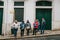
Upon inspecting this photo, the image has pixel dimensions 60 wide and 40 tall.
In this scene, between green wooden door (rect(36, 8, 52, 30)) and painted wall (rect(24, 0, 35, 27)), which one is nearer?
painted wall (rect(24, 0, 35, 27))

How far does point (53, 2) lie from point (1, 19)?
22.0 feet

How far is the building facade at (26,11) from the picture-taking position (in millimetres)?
33844

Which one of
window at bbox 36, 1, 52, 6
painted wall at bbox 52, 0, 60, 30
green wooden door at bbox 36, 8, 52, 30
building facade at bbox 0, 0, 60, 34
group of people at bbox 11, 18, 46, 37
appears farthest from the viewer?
green wooden door at bbox 36, 8, 52, 30

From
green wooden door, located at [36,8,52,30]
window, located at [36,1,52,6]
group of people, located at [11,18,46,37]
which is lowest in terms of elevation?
group of people, located at [11,18,46,37]

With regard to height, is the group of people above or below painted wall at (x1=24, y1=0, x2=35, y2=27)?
below

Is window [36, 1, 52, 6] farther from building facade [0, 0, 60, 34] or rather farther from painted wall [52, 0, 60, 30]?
painted wall [52, 0, 60, 30]

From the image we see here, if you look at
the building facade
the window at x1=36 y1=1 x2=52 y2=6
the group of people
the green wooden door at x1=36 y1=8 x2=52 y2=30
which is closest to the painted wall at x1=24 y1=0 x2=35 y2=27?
the building facade

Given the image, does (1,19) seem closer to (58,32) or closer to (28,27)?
(28,27)

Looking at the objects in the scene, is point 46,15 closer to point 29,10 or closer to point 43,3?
point 43,3

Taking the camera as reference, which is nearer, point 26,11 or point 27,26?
point 27,26

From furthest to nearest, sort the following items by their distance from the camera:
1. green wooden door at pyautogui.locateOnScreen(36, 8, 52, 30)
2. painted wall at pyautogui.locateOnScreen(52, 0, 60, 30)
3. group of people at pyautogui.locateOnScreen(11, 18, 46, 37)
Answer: green wooden door at pyautogui.locateOnScreen(36, 8, 52, 30) < painted wall at pyautogui.locateOnScreen(52, 0, 60, 30) < group of people at pyautogui.locateOnScreen(11, 18, 46, 37)

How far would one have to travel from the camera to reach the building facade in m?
33.8

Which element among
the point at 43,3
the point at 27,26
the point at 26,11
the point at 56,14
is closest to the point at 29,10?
the point at 26,11

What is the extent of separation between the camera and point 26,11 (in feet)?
112
